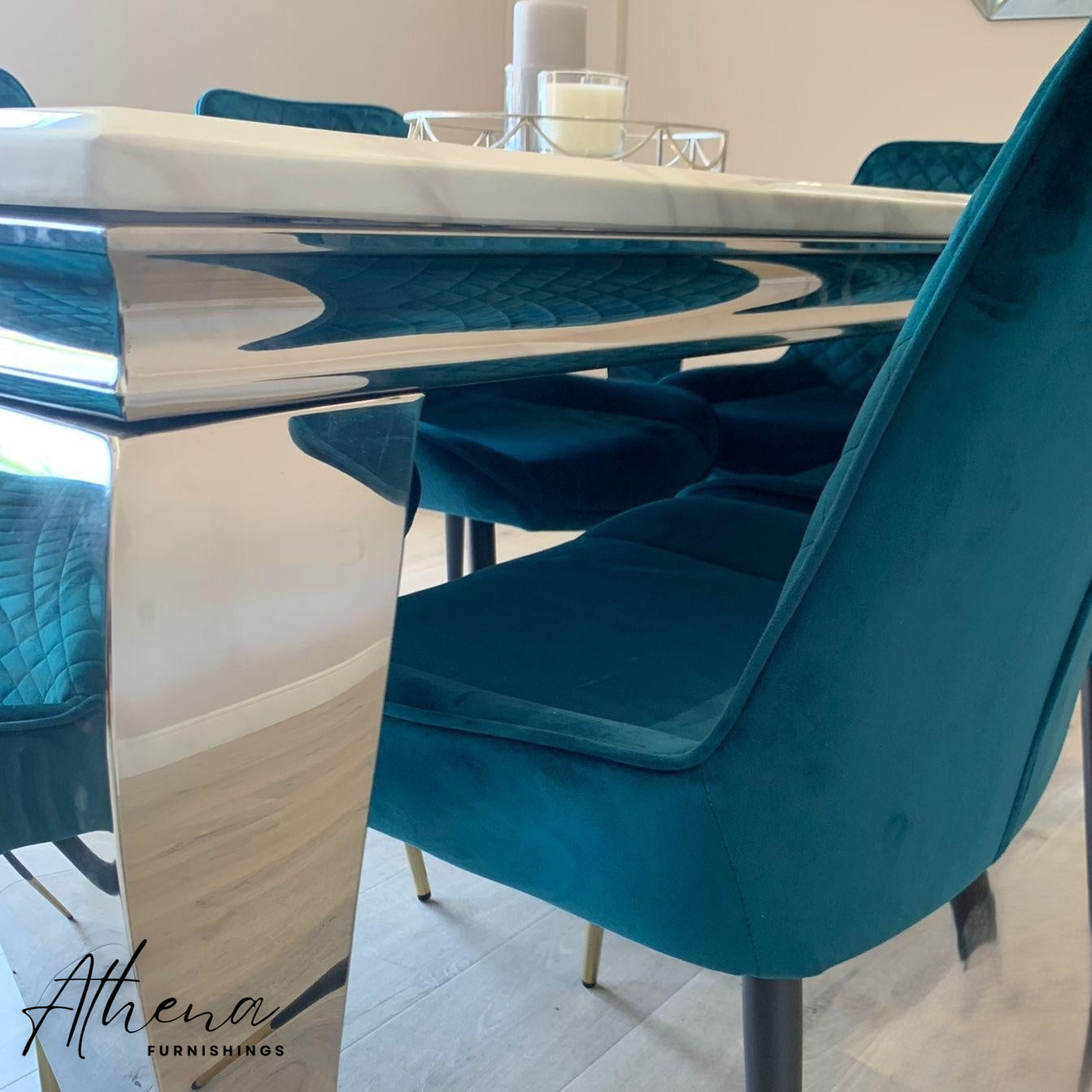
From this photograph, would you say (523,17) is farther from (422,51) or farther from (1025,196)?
(422,51)

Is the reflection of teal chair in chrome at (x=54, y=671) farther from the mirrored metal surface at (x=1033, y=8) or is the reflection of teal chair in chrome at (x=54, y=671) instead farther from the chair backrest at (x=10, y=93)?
the mirrored metal surface at (x=1033, y=8)

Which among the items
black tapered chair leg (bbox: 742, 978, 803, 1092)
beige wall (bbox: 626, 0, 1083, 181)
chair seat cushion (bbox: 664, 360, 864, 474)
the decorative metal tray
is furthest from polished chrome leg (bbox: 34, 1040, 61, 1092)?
beige wall (bbox: 626, 0, 1083, 181)

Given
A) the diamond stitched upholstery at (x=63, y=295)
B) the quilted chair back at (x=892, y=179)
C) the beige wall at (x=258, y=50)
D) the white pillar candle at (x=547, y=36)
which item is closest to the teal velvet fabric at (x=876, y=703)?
the diamond stitched upholstery at (x=63, y=295)

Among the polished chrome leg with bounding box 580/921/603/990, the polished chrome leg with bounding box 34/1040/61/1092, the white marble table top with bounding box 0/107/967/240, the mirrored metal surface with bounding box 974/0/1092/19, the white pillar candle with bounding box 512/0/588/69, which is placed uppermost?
the mirrored metal surface with bounding box 974/0/1092/19

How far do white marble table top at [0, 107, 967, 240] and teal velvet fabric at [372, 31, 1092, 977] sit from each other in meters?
0.15

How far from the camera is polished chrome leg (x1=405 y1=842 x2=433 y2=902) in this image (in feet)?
4.00

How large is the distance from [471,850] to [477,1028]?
0.52 meters

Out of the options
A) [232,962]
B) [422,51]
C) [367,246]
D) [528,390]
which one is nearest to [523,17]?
[528,390]

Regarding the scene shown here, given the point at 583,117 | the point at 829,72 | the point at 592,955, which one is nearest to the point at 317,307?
the point at 583,117

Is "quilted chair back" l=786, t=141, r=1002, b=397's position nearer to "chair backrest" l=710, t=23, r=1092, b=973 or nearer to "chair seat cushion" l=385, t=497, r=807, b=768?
"chair seat cushion" l=385, t=497, r=807, b=768

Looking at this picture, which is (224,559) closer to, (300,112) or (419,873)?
(419,873)

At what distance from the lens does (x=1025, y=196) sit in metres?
0.38

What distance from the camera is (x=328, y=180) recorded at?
1.25 feet

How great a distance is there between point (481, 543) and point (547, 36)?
65 cm
